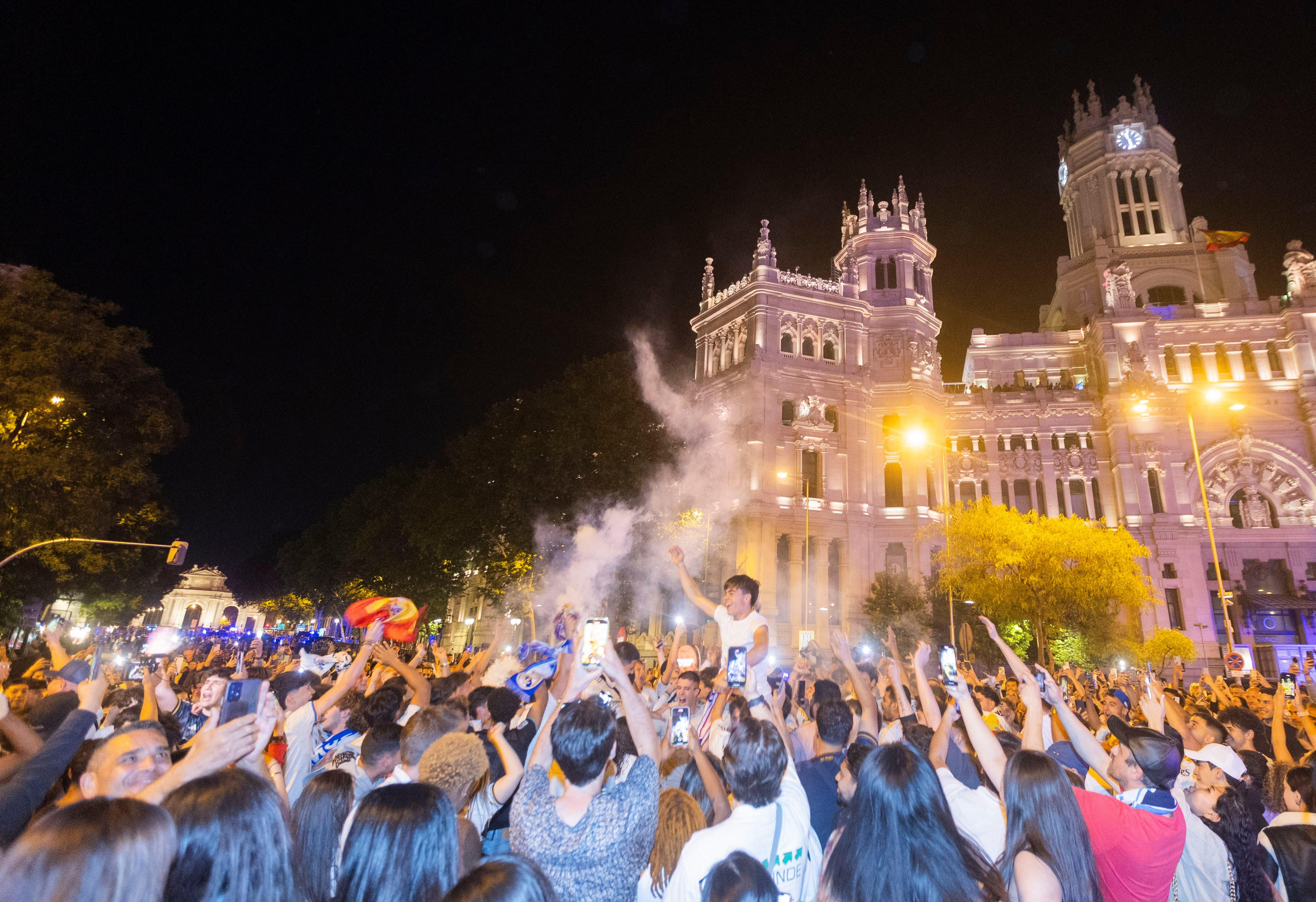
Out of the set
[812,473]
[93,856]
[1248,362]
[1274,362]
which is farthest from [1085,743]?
[1274,362]

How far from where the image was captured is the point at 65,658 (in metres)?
6.30

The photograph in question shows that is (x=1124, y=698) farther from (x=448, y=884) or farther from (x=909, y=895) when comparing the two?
(x=448, y=884)

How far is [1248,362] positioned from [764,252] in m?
34.0

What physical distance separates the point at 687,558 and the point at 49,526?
27792 millimetres

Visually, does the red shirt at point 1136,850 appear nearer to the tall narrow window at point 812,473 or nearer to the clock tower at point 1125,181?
the tall narrow window at point 812,473

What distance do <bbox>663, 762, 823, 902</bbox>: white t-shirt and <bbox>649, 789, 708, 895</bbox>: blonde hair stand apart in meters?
0.11

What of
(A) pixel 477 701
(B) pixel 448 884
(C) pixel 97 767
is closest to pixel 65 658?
(A) pixel 477 701

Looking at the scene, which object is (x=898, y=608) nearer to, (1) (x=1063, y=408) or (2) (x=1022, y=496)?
(2) (x=1022, y=496)

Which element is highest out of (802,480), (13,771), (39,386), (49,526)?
(802,480)

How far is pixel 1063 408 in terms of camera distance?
47.2 meters

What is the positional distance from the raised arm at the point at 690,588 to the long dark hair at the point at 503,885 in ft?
13.9

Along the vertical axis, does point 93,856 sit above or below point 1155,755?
below

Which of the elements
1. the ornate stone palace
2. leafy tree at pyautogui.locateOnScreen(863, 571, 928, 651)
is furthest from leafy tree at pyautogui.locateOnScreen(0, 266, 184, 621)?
leafy tree at pyautogui.locateOnScreen(863, 571, 928, 651)

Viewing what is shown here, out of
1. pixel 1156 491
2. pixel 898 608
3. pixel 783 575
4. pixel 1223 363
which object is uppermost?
pixel 1223 363
